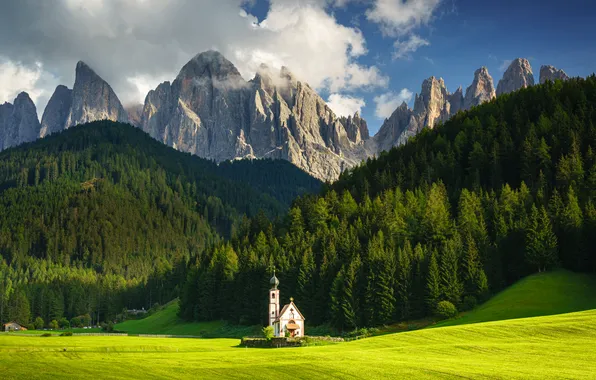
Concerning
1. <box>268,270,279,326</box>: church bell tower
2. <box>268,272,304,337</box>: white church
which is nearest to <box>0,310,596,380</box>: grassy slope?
<box>268,272,304,337</box>: white church

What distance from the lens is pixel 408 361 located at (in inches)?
1873

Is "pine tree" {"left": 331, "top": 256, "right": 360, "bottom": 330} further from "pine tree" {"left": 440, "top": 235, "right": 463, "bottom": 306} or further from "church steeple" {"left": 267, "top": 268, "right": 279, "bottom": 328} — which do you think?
"pine tree" {"left": 440, "top": 235, "right": 463, "bottom": 306}

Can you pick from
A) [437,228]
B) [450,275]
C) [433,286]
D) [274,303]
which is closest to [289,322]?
[274,303]

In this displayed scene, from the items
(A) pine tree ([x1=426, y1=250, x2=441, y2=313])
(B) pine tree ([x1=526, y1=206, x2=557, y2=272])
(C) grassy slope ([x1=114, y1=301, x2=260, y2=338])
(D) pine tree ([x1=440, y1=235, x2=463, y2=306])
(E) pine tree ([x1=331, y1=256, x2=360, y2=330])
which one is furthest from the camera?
(C) grassy slope ([x1=114, y1=301, x2=260, y2=338])

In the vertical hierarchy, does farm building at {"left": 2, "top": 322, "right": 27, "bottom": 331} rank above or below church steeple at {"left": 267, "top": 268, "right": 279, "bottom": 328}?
below

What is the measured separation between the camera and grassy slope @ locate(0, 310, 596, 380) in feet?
137

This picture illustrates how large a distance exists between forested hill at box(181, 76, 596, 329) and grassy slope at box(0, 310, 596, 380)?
3374cm

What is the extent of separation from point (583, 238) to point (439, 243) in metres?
24.8

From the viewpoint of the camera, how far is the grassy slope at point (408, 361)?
4169cm

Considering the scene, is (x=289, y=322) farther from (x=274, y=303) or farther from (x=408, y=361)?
(x=408, y=361)

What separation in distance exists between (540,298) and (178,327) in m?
77.4

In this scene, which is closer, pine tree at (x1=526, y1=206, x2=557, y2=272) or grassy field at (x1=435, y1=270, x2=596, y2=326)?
grassy field at (x1=435, y1=270, x2=596, y2=326)

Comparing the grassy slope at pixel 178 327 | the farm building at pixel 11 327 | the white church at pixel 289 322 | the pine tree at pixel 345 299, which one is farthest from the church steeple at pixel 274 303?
the farm building at pixel 11 327

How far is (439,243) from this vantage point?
111 metres
